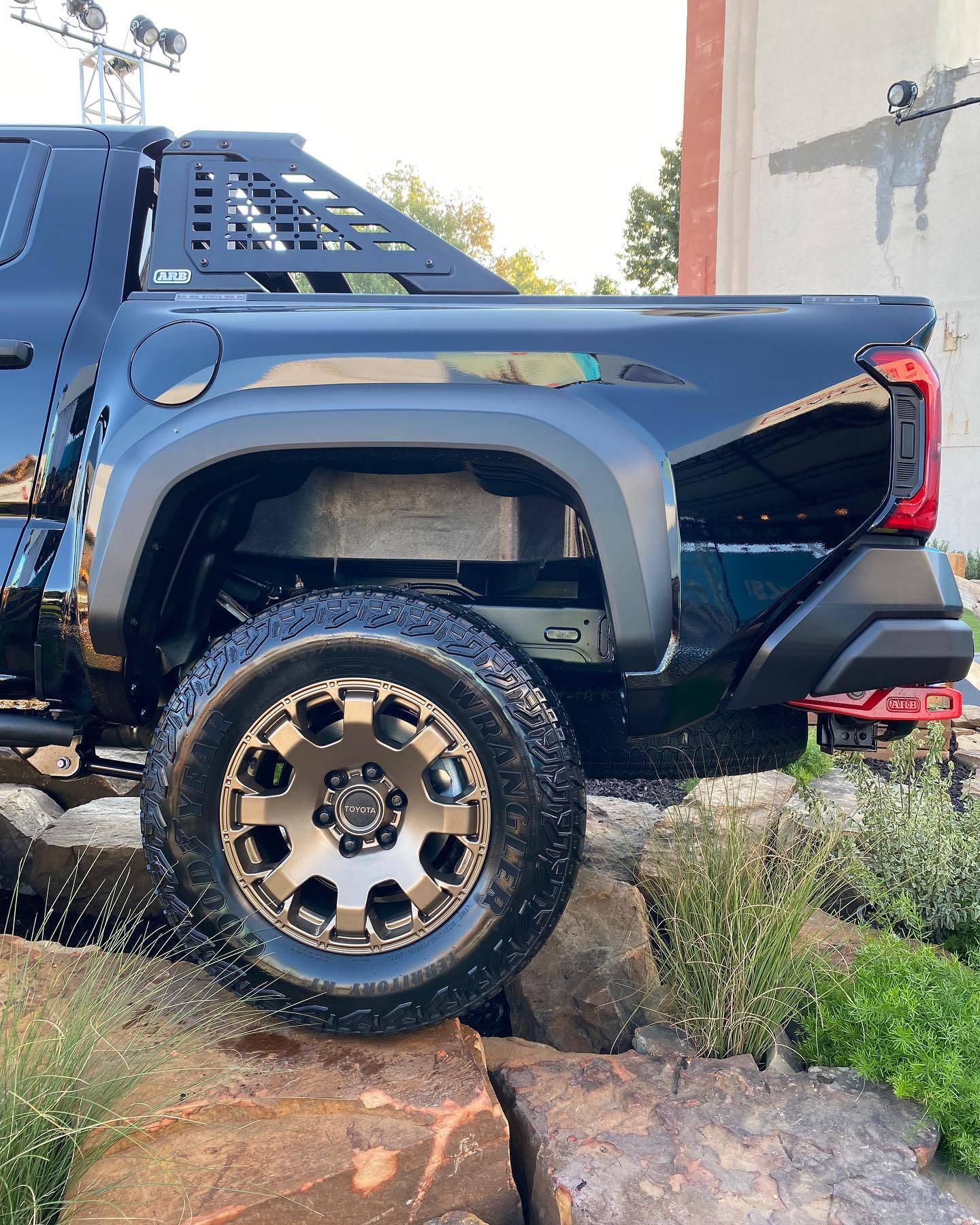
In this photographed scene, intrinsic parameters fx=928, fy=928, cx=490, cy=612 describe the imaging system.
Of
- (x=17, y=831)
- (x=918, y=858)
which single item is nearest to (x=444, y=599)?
(x=918, y=858)

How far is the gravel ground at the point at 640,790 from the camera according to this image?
15.3 ft

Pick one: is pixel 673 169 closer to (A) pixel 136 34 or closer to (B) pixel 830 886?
(A) pixel 136 34

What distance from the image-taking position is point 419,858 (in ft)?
7.39

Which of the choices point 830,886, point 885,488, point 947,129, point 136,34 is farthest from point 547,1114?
point 136,34

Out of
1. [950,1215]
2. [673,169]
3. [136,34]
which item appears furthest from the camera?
[673,169]

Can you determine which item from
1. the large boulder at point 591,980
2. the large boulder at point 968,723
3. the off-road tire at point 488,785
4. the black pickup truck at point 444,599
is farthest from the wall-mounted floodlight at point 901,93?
the off-road tire at point 488,785

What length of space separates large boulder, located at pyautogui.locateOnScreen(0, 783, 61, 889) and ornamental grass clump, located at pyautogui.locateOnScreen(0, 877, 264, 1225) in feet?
4.62

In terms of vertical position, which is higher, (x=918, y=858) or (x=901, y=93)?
(x=901, y=93)

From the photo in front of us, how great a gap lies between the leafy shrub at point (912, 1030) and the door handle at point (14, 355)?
9.09 feet

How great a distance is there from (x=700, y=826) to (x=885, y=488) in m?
1.27

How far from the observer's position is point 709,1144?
6.64ft

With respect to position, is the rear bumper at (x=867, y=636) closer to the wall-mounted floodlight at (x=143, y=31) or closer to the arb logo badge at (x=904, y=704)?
the arb logo badge at (x=904, y=704)

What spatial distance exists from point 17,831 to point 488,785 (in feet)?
7.94

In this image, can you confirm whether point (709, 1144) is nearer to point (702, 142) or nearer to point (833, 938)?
point (833, 938)
